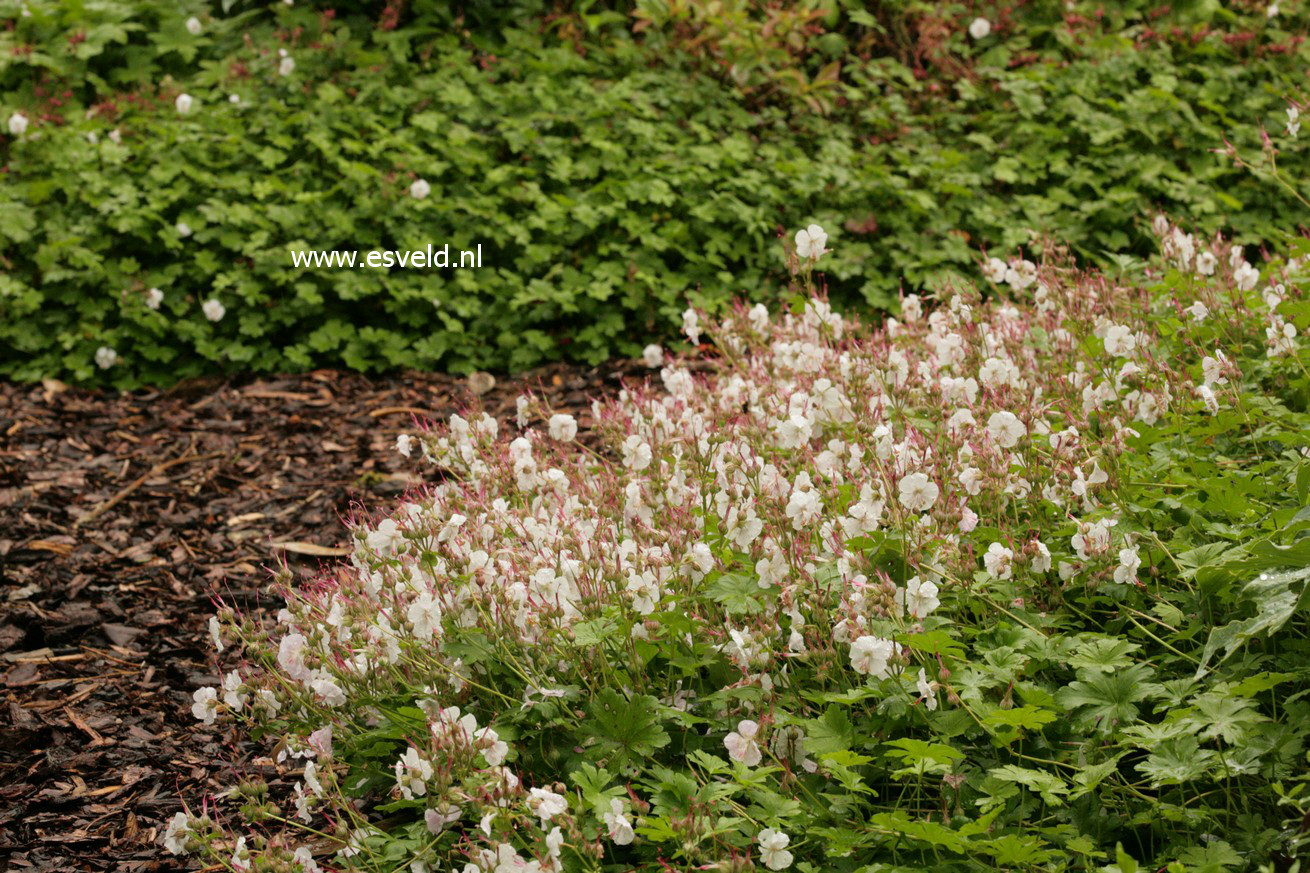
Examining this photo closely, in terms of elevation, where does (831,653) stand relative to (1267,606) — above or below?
below

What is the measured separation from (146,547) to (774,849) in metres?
3.28

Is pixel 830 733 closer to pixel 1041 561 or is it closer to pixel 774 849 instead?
pixel 774 849

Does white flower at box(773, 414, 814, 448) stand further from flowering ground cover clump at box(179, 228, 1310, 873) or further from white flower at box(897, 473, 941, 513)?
white flower at box(897, 473, 941, 513)

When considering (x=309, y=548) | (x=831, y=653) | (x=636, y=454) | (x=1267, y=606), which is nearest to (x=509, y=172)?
(x=309, y=548)

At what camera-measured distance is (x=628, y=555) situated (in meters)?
2.60

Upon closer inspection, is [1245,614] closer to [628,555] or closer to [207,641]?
[628,555]

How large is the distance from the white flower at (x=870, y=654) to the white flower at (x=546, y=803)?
643 millimetres

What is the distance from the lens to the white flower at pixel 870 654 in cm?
229

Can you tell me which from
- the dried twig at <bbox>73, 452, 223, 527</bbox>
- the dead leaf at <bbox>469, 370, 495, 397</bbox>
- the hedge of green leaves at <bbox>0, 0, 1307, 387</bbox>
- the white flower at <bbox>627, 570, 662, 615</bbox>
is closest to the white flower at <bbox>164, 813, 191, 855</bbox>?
the white flower at <bbox>627, 570, 662, 615</bbox>

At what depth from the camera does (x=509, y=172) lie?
6.46m

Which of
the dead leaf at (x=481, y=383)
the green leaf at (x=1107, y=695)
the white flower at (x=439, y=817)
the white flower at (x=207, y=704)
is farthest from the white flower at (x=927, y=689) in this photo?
the dead leaf at (x=481, y=383)

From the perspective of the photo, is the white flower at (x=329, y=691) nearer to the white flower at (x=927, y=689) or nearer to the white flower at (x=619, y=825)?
the white flower at (x=619, y=825)

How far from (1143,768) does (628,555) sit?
113cm

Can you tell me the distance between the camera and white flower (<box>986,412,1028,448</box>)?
270cm
